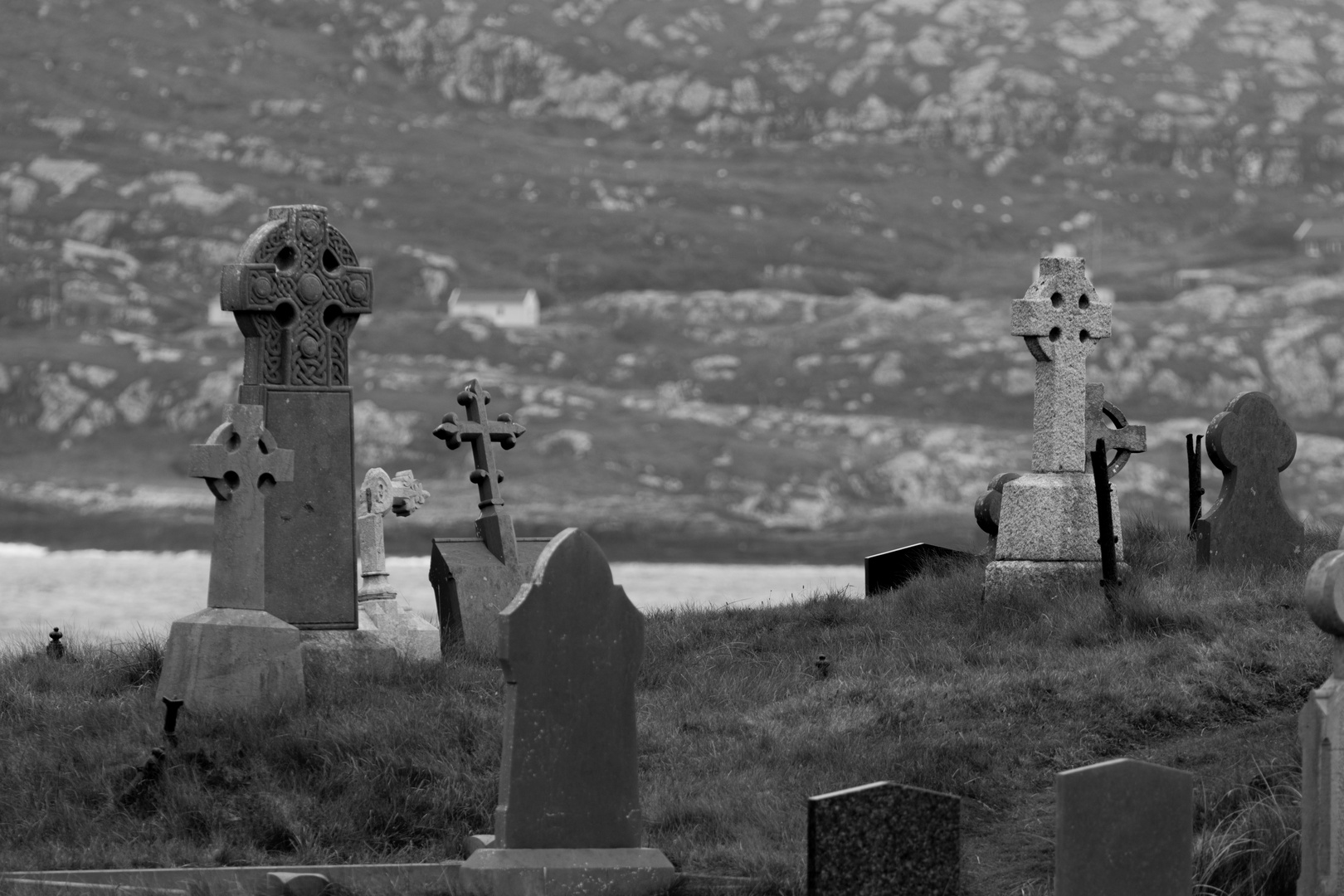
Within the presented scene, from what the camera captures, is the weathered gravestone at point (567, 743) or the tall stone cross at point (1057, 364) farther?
the tall stone cross at point (1057, 364)

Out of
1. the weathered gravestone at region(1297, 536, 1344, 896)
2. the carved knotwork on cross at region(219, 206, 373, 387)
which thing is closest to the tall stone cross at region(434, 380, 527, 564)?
the carved knotwork on cross at region(219, 206, 373, 387)

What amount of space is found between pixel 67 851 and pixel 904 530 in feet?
339

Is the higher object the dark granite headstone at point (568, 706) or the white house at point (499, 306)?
the white house at point (499, 306)

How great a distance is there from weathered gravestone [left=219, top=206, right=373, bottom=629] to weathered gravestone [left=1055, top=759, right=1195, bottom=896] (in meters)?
7.63

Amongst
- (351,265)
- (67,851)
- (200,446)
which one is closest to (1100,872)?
(67,851)

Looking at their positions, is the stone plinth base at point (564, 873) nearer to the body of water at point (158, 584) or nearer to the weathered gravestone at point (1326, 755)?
the weathered gravestone at point (1326, 755)

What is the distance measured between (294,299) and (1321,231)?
178365 mm

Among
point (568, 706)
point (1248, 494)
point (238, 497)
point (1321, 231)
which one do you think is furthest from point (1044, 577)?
point (1321, 231)

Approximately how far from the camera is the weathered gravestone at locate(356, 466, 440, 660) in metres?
15.1

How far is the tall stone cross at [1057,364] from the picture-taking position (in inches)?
631

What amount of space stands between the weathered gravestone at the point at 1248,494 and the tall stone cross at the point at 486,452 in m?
5.78

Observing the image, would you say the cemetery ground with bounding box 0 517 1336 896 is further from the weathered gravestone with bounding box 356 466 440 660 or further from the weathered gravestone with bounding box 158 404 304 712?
the weathered gravestone with bounding box 356 466 440 660

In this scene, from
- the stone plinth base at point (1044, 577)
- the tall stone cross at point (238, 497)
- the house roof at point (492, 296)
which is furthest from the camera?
the house roof at point (492, 296)

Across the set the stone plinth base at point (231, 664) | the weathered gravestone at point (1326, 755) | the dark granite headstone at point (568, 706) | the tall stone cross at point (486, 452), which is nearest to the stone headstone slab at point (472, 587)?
the tall stone cross at point (486, 452)
